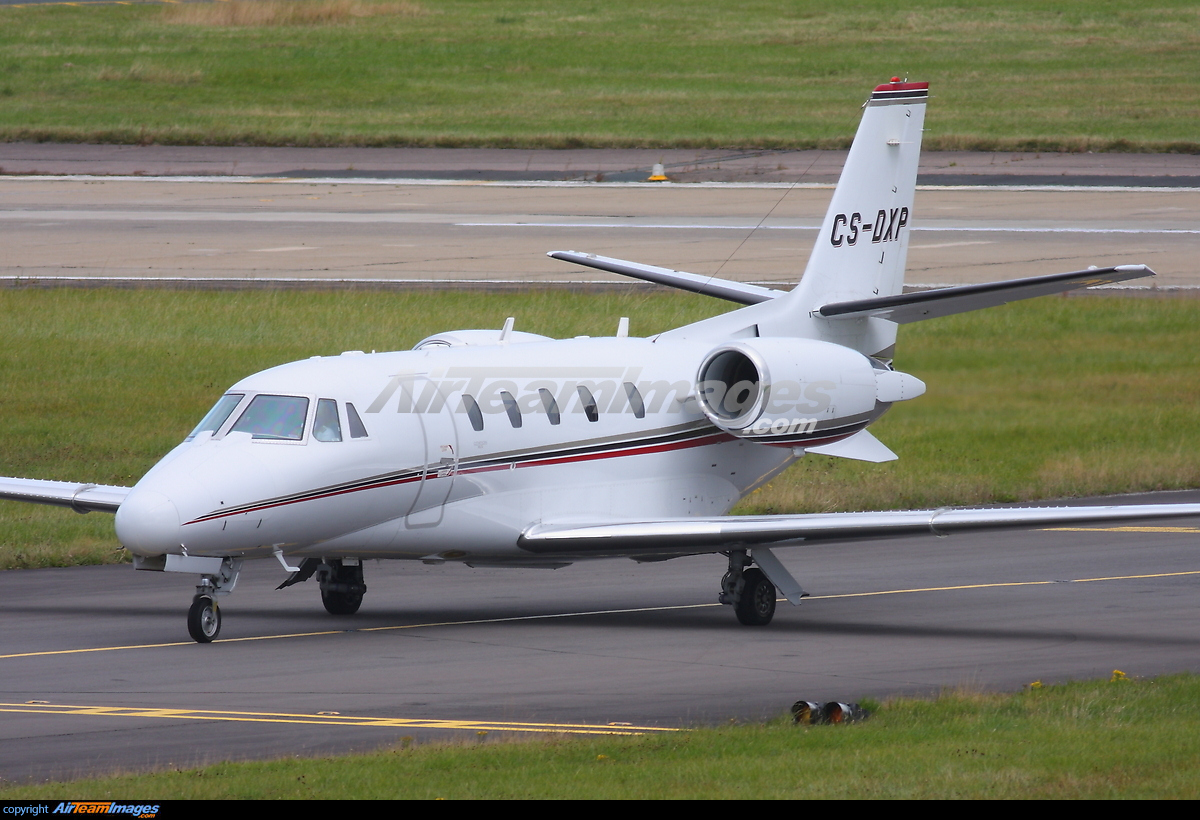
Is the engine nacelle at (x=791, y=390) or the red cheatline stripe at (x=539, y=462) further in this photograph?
the engine nacelle at (x=791, y=390)

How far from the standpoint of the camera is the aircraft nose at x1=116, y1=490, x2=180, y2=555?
1883 centimetres

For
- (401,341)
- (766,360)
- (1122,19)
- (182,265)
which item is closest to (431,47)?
(1122,19)

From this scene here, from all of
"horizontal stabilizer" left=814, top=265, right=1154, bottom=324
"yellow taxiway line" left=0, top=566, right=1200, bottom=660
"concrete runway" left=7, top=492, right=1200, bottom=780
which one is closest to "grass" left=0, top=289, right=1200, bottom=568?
"horizontal stabilizer" left=814, top=265, right=1154, bottom=324

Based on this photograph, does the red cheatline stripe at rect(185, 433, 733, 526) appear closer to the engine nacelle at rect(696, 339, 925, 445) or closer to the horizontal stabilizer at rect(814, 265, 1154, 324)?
the engine nacelle at rect(696, 339, 925, 445)

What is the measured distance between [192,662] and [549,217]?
3809cm

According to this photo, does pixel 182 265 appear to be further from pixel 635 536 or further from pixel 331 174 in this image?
pixel 635 536

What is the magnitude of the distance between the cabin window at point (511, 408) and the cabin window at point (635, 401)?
1.64 metres

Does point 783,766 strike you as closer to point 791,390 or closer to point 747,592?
point 747,592

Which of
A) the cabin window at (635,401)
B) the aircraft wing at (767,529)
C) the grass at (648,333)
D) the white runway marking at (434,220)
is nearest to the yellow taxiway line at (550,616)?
the aircraft wing at (767,529)

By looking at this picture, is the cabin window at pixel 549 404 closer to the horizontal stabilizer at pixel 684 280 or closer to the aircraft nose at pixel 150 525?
the horizontal stabilizer at pixel 684 280

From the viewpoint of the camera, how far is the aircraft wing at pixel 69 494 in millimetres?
22359

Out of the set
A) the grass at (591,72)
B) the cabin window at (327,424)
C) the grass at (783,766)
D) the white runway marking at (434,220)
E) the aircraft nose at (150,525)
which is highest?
the grass at (591,72)

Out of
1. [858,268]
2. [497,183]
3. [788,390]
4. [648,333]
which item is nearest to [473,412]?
[788,390]

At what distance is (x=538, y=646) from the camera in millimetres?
20219
